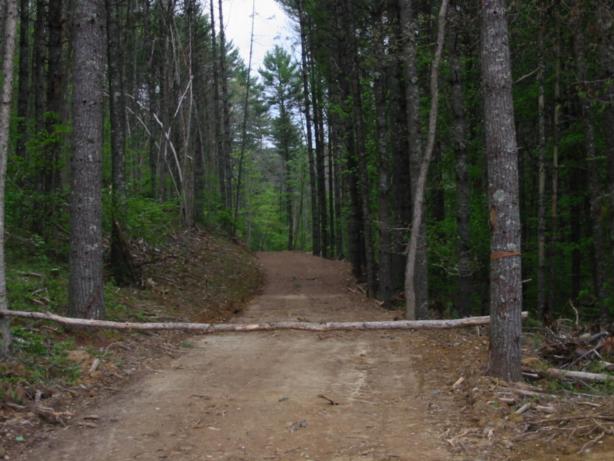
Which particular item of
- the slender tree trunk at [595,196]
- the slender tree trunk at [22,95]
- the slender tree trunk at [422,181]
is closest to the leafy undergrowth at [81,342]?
the slender tree trunk at [22,95]

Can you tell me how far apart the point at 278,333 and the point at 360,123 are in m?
8.54

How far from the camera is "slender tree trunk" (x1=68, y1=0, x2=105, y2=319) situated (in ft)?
30.8

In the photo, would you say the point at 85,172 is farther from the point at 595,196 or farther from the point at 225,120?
the point at 225,120

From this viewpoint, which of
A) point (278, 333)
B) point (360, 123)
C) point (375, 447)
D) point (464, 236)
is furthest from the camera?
point (360, 123)

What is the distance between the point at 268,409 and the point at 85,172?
199 inches

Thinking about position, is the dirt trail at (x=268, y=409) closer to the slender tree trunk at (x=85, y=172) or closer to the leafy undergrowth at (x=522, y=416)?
the leafy undergrowth at (x=522, y=416)

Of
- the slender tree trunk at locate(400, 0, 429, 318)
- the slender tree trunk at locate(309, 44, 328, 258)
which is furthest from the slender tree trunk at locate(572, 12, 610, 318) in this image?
the slender tree trunk at locate(309, 44, 328, 258)

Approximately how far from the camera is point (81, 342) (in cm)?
888

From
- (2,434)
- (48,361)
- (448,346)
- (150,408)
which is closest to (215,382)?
(150,408)

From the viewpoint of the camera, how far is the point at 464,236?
Answer: 527 inches

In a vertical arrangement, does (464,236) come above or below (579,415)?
above

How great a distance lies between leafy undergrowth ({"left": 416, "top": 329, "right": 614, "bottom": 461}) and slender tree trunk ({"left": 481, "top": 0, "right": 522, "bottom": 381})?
18.7 inches

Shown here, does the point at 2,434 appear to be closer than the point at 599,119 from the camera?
Yes

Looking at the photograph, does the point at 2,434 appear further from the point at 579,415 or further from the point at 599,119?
the point at 599,119
